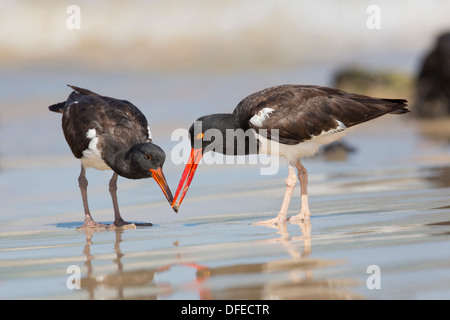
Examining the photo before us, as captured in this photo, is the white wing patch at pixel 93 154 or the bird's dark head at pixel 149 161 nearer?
the bird's dark head at pixel 149 161

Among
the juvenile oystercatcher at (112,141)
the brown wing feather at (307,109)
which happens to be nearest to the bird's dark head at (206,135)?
the brown wing feather at (307,109)

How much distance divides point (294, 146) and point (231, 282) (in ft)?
11.0

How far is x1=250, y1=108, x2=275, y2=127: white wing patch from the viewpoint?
301 inches

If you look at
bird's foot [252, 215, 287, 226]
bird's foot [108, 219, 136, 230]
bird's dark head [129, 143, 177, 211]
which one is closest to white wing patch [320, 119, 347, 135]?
bird's foot [252, 215, 287, 226]

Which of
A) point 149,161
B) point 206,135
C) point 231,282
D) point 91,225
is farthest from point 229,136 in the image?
point 231,282

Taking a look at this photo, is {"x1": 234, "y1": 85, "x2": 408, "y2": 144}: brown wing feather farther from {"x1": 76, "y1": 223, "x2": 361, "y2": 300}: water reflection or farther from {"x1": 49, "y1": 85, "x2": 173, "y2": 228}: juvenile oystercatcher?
{"x1": 76, "y1": 223, "x2": 361, "y2": 300}: water reflection

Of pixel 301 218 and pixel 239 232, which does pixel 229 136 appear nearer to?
pixel 301 218

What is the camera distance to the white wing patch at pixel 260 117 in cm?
764

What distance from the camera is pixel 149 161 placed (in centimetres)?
725

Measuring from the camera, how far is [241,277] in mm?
4820

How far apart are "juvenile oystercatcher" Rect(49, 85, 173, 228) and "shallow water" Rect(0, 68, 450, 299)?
0.54m

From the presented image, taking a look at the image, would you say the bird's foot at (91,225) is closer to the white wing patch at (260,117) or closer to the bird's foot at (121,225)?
the bird's foot at (121,225)

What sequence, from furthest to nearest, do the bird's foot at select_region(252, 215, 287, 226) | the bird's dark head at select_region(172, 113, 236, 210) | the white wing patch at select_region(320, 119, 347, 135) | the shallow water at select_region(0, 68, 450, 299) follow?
the white wing patch at select_region(320, 119, 347, 135) → the bird's dark head at select_region(172, 113, 236, 210) → the bird's foot at select_region(252, 215, 287, 226) → the shallow water at select_region(0, 68, 450, 299)

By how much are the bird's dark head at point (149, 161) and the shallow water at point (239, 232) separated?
485mm
